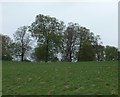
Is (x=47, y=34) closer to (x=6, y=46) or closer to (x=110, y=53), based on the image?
(x=6, y=46)

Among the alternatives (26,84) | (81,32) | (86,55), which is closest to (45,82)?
(26,84)

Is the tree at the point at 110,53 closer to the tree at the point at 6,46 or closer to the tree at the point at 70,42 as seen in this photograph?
the tree at the point at 70,42

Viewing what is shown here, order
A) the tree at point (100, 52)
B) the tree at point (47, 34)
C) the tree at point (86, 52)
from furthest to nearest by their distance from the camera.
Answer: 1. the tree at point (100, 52)
2. the tree at point (86, 52)
3. the tree at point (47, 34)

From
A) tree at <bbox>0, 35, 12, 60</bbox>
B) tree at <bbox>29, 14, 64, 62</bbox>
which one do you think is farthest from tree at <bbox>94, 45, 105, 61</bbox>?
tree at <bbox>0, 35, 12, 60</bbox>

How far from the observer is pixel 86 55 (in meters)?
78.6

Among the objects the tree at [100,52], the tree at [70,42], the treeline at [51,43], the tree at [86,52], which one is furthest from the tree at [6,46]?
the tree at [100,52]

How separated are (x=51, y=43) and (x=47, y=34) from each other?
88.8 inches

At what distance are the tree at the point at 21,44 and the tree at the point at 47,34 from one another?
723cm

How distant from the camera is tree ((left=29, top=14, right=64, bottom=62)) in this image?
2788 inches

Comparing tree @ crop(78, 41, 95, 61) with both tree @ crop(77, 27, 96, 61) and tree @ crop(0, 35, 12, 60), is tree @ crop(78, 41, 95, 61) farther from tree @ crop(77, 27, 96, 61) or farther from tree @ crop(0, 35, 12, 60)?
tree @ crop(0, 35, 12, 60)

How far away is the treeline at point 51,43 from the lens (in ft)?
234

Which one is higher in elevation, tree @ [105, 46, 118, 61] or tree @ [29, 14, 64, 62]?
tree @ [29, 14, 64, 62]

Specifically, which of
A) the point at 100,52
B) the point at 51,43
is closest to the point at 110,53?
the point at 100,52

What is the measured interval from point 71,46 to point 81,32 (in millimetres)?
6693
